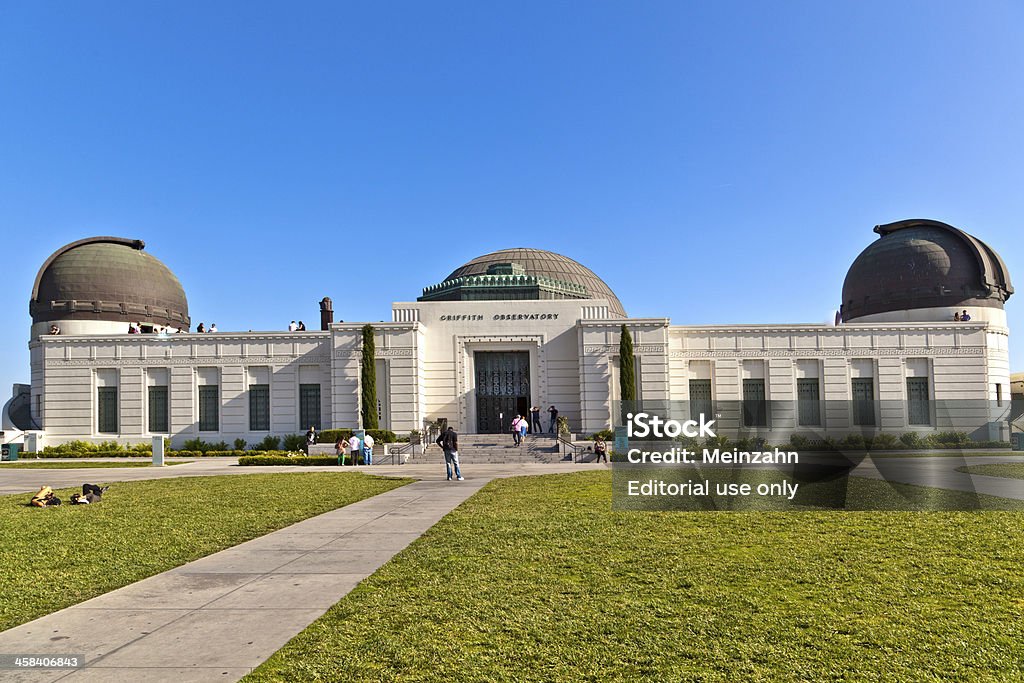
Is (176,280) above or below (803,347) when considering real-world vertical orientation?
above

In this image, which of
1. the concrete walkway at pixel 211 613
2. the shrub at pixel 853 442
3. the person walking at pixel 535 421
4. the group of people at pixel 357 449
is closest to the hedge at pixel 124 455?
the group of people at pixel 357 449

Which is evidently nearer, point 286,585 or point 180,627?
point 180,627

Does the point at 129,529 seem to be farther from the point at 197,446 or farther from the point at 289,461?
the point at 197,446

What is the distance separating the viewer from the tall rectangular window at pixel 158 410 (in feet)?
138

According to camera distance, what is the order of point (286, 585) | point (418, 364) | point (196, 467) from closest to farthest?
point (286, 585) < point (196, 467) < point (418, 364)

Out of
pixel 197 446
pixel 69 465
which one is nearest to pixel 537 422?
pixel 197 446

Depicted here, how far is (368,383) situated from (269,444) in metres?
6.54

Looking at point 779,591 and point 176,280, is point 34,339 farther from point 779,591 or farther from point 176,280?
point 779,591

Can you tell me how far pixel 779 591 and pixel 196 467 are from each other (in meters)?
27.5

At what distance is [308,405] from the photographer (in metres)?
41.7

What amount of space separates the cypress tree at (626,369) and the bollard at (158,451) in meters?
20.6

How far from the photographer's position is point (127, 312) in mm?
47250

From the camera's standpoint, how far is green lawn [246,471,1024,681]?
5422mm

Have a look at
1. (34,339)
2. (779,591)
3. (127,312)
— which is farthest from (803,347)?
(34,339)
